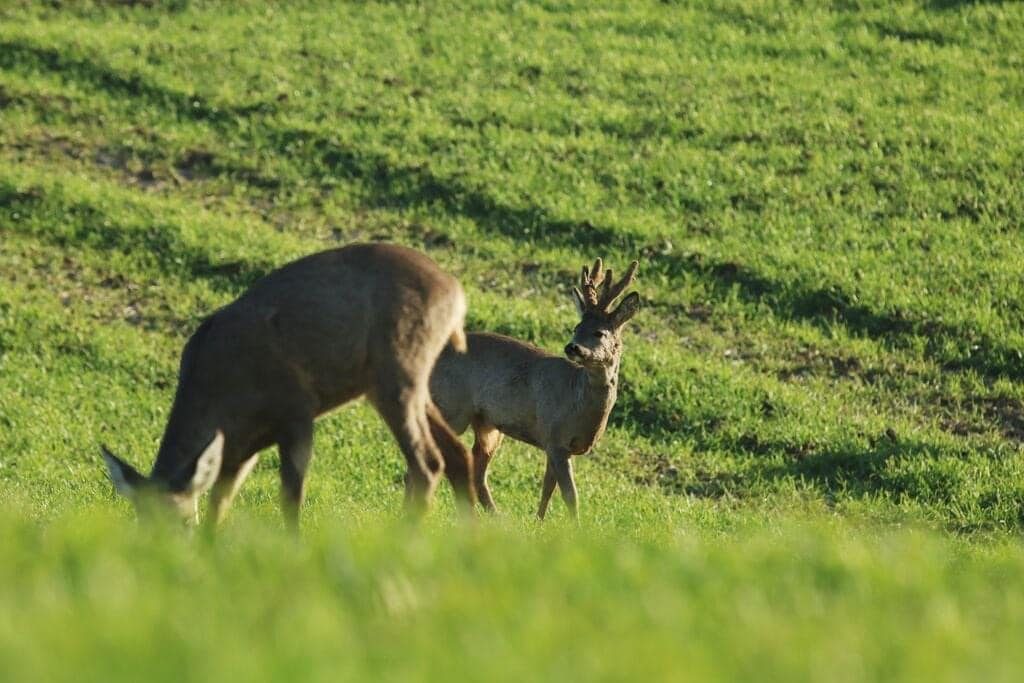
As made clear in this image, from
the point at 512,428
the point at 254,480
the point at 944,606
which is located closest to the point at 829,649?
the point at 944,606

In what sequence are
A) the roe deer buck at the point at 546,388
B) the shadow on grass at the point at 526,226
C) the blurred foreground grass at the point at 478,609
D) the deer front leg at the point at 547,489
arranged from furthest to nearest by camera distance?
1. the shadow on grass at the point at 526,226
2. the deer front leg at the point at 547,489
3. the roe deer buck at the point at 546,388
4. the blurred foreground grass at the point at 478,609

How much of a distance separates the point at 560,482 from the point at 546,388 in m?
0.85

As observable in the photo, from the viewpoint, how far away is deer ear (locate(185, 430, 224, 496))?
29.7 feet

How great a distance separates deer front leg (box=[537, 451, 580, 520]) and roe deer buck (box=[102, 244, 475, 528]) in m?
3.10

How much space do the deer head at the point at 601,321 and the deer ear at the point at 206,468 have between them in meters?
→ 4.13

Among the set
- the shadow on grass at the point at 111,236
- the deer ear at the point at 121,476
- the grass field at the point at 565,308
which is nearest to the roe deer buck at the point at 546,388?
the grass field at the point at 565,308

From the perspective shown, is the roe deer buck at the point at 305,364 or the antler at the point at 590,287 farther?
the antler at the point at 590,287

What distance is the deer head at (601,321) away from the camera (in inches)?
509

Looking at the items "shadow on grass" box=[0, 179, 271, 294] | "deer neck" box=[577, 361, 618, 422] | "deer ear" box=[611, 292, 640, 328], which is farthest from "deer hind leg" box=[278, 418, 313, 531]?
"shadow on grass" box=[0, 179, 271, 294]

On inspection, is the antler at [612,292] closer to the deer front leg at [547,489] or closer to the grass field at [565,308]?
the deer front leg at [547,489]

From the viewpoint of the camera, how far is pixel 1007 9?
28734 millimetres

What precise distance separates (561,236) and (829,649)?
1648 cm

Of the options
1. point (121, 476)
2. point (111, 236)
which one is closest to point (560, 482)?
point (121, 476)

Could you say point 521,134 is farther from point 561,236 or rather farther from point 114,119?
point 114,119
